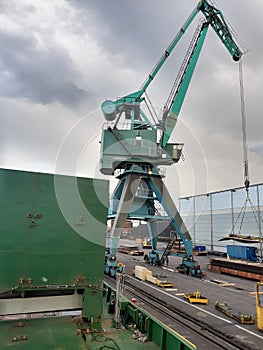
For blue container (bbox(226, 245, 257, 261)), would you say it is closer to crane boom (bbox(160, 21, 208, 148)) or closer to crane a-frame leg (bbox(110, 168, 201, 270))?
crane a-frame leg (bbox(110, 168, 201, 270))

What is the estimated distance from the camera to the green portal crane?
18422mm

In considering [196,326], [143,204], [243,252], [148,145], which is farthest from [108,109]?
[243,252]

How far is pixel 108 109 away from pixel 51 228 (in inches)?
634

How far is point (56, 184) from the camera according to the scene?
4.02m

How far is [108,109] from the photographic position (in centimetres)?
1903

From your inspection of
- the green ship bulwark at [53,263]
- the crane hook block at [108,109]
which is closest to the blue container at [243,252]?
the crane hook block at [108,109]

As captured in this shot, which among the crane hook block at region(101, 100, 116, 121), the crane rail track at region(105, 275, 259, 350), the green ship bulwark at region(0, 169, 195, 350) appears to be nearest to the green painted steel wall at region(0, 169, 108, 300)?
the green ship bulwark at region(0, 169, 195, 350)

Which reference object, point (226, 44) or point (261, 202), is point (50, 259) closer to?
point (226, 44)

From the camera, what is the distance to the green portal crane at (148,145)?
18.4 meters

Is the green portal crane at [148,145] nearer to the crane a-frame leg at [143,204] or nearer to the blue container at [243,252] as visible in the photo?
the crane a-frame leg at [143,204]

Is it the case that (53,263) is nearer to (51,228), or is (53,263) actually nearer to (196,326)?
(51,228)

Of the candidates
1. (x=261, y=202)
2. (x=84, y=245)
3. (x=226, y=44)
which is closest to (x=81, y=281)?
(x=84, y=245)

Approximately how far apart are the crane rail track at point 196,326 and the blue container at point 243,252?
51.9 ft

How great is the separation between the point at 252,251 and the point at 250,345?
1919cm
